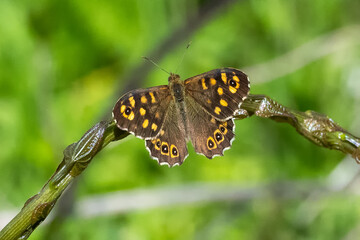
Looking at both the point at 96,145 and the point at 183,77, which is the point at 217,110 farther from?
the point at 183,77

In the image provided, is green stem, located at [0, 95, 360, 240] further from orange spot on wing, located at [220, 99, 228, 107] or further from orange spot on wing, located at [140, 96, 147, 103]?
orange spot on wing, located at [140, 96, 147, 103]

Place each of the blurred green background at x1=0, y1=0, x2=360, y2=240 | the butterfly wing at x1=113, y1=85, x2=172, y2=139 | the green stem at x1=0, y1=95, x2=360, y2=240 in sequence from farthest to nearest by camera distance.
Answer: the blurred green background at x1=0, y1=0, x2=360, y2=240, the butterfly wing at x1=113, y1=85, x2=172, y2=139, the green stem at x1=0, y1=95, x2=360, y2=240

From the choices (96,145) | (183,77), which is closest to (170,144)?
(96,145)

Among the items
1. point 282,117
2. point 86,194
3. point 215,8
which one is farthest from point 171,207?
point 282,117

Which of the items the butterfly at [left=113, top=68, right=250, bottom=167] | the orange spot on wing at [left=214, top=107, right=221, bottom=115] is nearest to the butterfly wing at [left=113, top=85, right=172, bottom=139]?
the butterfly at [left=113, top=68, right=250, bottom=167]

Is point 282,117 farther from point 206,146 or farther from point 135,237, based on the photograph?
point 135,237

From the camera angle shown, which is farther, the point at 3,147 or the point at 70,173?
the point at 3,147

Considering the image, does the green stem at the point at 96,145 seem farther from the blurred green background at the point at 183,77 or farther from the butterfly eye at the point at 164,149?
the blurred green background at the point at 183,77
